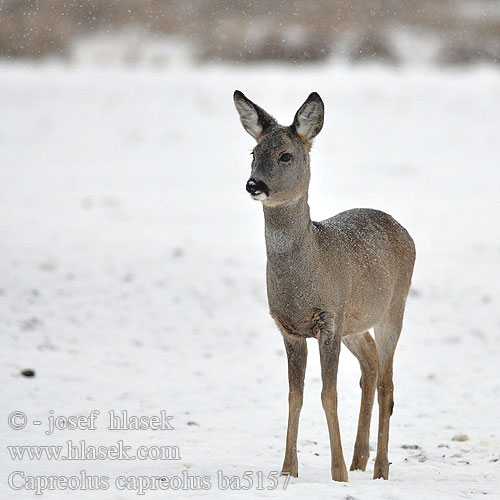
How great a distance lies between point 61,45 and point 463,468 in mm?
25019

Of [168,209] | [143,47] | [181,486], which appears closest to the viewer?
[181,486]

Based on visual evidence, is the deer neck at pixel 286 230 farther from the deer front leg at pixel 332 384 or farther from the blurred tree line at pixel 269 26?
the blurred tree line at pixel 269 26

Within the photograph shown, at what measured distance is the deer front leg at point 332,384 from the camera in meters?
6.02

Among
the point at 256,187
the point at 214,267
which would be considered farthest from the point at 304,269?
the point at 214,267

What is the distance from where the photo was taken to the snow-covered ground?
714cm

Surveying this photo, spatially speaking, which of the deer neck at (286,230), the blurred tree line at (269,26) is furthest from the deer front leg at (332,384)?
the blurred tree line at (269,26)

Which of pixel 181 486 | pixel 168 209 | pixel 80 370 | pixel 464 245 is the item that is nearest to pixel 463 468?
pixel 181 486

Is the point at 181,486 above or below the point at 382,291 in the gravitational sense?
below

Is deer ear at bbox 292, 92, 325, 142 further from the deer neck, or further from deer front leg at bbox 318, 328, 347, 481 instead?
deer front leg at bbox 318, 328, 347, 481

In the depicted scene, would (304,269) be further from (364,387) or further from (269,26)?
(269,26)

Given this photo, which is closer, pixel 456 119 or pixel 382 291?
pixel 382 291

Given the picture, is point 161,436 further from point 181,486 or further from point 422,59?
point 422,59

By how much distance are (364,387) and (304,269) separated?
1401 millimetres

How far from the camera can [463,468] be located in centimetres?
671
